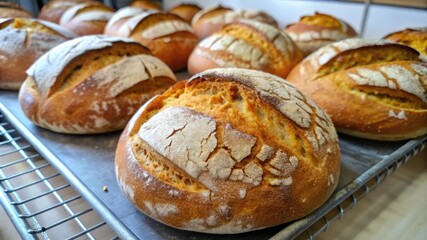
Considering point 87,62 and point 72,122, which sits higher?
point 87,62

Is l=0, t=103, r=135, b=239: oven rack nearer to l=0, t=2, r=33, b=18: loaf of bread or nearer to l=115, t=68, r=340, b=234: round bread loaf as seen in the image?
l=115, t=68, r=340, b=234: round bread loaf

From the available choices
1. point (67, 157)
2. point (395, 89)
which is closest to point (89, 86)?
point (67, 157)

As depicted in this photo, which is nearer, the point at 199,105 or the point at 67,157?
the point at 199,105

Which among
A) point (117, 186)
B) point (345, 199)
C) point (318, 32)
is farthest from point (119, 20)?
point (345, 199)

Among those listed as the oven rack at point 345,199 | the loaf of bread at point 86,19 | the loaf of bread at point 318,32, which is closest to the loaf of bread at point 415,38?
the loaf of bread at point 318,32

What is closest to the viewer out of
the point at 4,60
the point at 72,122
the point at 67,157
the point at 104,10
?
the point at 67,157

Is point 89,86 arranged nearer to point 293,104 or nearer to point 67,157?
point 67,157

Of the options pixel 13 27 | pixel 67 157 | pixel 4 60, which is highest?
pixel 13 27
